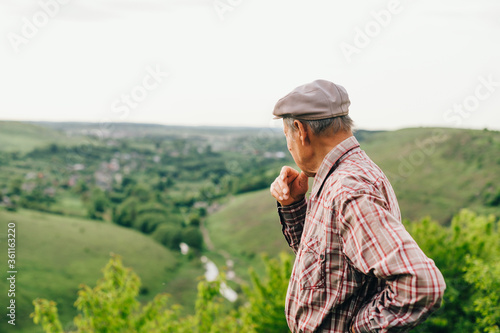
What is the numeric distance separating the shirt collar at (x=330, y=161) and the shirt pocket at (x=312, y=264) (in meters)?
0.28

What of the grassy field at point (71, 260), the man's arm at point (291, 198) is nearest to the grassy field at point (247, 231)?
the grassy field at point (71, 260)

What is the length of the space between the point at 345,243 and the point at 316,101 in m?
0.73

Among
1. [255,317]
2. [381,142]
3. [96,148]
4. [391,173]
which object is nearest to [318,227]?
[255,317]

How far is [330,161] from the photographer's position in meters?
2.16

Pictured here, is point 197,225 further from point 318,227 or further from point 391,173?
point 318,227

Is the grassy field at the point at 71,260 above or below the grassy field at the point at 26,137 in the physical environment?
below

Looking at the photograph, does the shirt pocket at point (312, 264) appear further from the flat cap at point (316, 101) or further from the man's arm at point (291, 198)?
the flat cap at point (316, 101)

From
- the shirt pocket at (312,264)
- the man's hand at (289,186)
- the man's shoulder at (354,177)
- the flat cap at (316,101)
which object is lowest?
the shirt pocket at (312,264)

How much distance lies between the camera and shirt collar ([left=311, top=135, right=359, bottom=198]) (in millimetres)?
2148

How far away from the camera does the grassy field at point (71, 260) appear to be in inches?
2347

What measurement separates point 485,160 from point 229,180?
6795 centimetres

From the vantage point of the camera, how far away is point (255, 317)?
17.4 metres

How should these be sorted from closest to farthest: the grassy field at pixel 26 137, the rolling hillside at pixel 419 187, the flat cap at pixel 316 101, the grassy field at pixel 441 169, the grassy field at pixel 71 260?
the flat cap at pixel 316 101 < the grassy field at pixel 71 260 < the grassy field at pixel 441 169 < the rolling hillside at pixel 419 187 < the grassy field at pixel 26 137

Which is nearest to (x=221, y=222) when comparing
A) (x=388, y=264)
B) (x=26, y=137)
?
(x=26, y=137)
